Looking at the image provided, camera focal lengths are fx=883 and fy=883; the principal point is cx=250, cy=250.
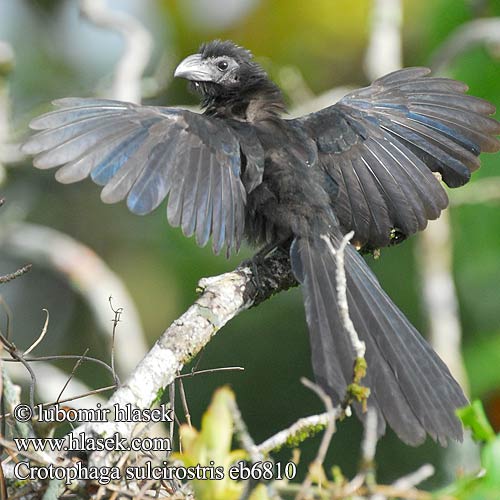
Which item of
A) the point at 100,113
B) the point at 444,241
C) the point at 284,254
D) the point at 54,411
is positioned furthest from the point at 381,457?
the point at 54,411

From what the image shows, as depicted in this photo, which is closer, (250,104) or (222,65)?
(250,104)

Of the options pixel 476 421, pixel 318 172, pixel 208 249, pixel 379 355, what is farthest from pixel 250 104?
pixel 208 249

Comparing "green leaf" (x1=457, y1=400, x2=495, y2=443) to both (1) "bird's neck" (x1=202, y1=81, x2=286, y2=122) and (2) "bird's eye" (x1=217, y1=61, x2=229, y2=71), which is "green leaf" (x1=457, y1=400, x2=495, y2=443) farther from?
(2) "bird's eye" (x1=217, y1=61, x2=229, y2=71)

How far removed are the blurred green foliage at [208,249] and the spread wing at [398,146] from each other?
118 inches

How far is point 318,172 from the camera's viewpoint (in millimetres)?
4188

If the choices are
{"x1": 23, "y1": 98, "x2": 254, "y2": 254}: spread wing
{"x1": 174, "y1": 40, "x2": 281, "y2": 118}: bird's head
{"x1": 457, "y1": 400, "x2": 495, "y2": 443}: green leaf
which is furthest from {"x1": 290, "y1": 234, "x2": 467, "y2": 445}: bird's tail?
{"x1": 174, "y1": 40, "x2": 281, "y2": 118}: bird's head

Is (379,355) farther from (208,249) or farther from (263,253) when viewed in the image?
(208,249)

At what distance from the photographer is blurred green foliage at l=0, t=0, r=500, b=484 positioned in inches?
316

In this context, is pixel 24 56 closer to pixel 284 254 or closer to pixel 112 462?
pixel 284 254

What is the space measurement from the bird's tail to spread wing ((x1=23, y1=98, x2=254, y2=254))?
40cm

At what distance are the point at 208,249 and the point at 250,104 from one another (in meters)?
4.24

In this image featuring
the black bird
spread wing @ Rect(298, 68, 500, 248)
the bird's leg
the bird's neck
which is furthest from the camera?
the bird's neck

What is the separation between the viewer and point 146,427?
7.97 feet

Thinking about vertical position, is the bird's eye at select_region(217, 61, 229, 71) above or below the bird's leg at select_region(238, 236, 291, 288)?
above
